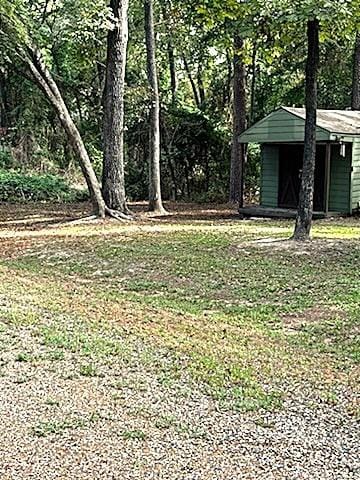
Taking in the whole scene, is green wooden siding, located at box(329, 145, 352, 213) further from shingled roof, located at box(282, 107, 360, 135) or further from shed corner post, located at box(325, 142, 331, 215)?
shingled roof, located at box(282, 107, 360, 135)

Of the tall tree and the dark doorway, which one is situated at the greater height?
the tall tree

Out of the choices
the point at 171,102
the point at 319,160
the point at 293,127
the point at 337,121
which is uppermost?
the point at 171,102

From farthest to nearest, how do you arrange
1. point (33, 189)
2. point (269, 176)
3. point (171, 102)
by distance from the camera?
point (171, 102), point (33, 189), point (269, 176)

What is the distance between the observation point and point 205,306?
18.7 feet

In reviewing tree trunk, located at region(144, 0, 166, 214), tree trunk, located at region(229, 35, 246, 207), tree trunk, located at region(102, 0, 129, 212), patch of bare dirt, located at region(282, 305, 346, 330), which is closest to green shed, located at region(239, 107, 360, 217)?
tree trunk, located at region(229, 35, 246, 207)

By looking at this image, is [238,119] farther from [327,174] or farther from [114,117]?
[114,117]

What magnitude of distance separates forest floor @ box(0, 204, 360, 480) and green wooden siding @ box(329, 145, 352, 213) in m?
5.38

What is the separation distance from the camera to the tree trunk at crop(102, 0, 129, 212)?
41.7 feet

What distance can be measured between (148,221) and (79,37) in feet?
12.4

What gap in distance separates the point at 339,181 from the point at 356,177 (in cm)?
36

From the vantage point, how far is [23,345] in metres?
4.28

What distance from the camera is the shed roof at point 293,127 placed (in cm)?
1277

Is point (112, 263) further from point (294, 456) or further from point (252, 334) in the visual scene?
point (294, 456)

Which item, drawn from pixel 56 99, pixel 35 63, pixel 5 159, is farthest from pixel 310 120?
pixel 5 159
